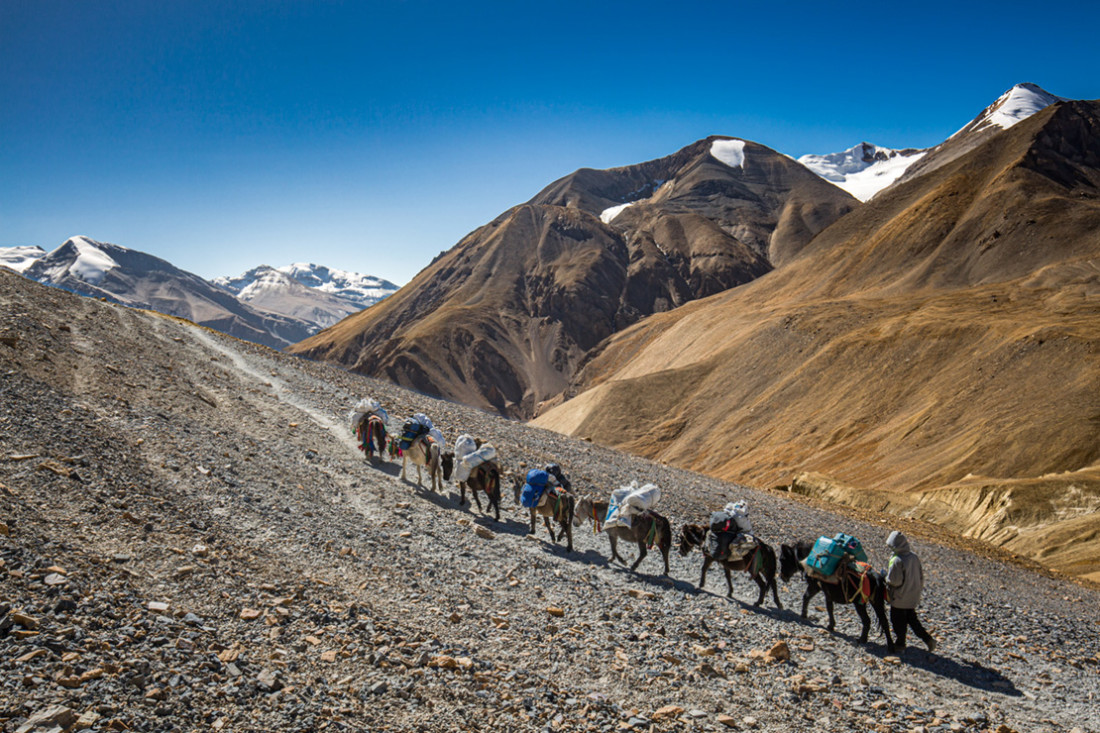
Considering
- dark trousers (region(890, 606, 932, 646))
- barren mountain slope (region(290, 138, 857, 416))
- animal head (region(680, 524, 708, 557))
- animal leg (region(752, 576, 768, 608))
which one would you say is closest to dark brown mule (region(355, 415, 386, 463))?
animal head (region(680, 524, 708, 557))

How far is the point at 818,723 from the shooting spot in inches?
298

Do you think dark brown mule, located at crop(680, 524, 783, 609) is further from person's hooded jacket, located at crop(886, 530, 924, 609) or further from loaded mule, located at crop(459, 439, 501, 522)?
loaded mule, located at crop(459, 439, 501, 522)

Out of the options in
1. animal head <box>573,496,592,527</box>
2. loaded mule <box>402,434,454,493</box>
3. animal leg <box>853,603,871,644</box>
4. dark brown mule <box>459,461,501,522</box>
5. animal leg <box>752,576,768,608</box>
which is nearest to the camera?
animal leg <box>853,603,871,644</box>

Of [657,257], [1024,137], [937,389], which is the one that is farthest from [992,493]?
[657,257]

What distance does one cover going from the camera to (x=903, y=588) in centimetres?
1026

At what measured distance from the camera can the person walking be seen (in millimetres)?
10234

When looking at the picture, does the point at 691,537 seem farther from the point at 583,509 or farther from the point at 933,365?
the point at 933,365

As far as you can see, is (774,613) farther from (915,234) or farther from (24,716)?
(915,234)

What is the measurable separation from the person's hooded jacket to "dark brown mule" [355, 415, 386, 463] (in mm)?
13634

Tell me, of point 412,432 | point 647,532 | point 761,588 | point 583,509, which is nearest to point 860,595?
point 761,588

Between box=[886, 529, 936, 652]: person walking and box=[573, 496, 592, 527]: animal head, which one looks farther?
box=[573, 496, 592, 527]: animal head

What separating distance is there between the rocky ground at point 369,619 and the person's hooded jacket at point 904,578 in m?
0.93

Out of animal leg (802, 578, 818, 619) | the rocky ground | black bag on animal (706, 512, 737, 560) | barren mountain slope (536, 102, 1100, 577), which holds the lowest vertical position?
the rocky ground

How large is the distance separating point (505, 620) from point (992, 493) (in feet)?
86.2
